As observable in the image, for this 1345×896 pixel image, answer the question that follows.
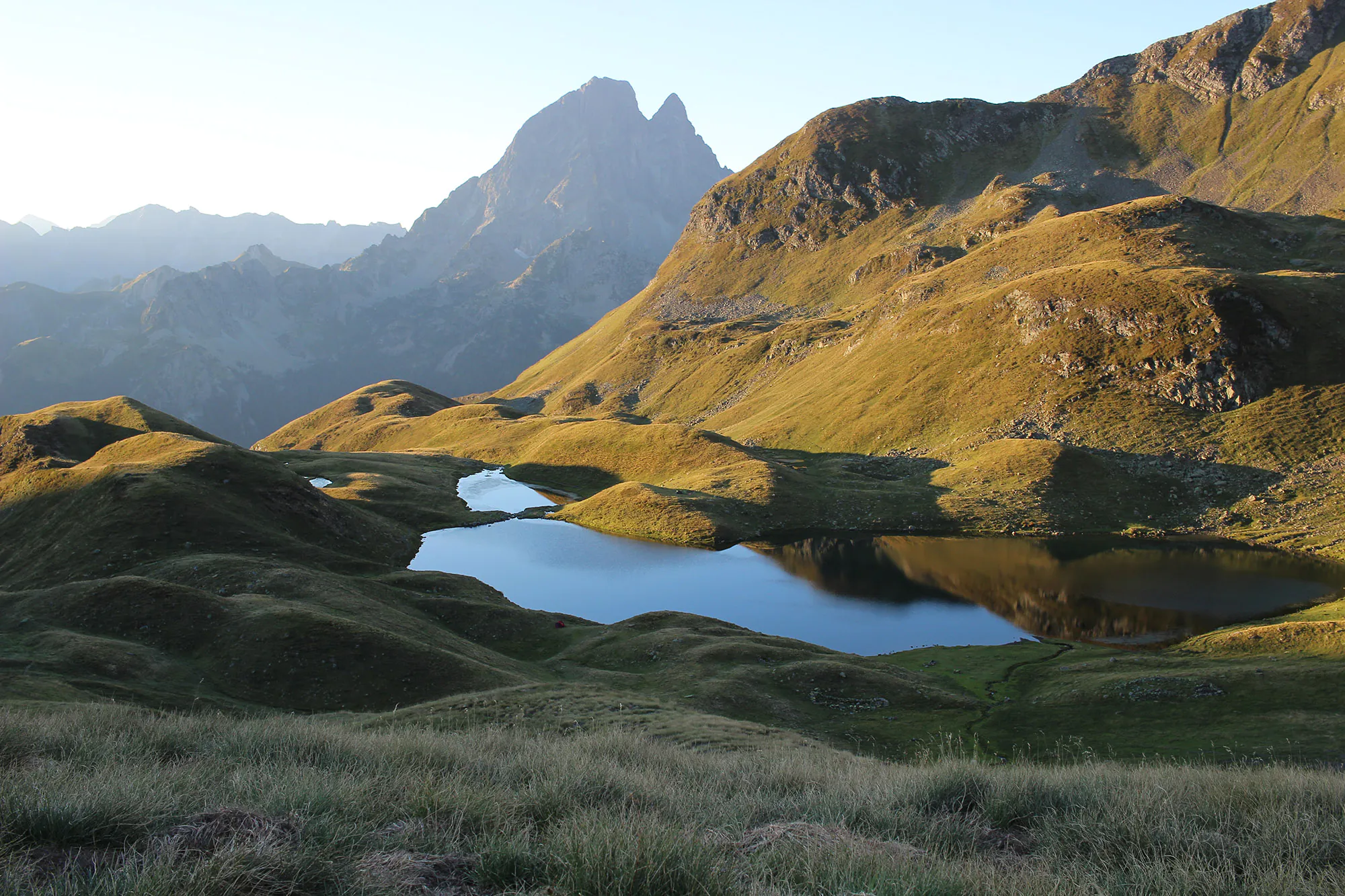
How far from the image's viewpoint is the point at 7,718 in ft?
49.3

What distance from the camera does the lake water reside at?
6378cm

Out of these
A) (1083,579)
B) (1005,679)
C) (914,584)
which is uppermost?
(1083,579)

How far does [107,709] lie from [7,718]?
5.23 m

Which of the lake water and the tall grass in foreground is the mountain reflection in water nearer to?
the lake water

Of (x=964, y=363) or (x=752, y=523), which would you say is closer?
(x=752, y=523)

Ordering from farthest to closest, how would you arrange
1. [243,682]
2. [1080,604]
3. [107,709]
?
[1080,604], [243,682], [107,709]

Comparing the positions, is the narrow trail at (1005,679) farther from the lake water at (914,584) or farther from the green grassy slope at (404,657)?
the lake water at (914,584)

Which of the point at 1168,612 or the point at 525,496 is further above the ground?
the point at 525,496

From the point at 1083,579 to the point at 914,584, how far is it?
656 inches

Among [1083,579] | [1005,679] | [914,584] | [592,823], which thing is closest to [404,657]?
[592,823]

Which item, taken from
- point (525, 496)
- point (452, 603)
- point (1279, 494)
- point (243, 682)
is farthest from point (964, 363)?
point (243, 682)

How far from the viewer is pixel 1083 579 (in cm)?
7419

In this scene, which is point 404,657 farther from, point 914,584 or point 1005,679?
point 914,584

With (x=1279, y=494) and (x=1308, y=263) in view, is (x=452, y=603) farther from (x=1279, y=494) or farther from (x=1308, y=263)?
(x=1308, y=263)
